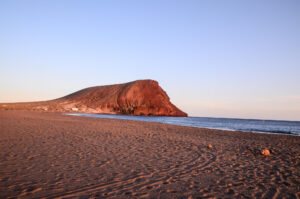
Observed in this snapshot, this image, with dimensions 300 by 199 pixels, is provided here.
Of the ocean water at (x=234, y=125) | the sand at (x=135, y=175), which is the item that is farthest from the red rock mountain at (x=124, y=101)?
the sand at (x=135, y=175)

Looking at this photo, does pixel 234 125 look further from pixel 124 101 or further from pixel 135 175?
pixel 124 101

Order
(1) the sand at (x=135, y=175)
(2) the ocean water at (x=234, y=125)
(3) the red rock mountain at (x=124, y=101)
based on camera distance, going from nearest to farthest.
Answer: (1) the sand at (x=135, y=175)
(2) the ocean water at (x=234, y=125)
(3) the red rock mountain at (x=124, y=101)

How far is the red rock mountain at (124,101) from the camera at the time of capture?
82750 millimetres

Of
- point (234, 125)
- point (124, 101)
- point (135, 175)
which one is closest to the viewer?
point (135, 175)

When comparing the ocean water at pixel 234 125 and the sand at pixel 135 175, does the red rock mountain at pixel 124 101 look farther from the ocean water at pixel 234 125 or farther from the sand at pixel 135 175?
the sand at pixel 135 175

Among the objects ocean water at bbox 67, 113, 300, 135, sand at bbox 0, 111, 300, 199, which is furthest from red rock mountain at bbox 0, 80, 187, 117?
sand at bbox 0, 111, 300, 199

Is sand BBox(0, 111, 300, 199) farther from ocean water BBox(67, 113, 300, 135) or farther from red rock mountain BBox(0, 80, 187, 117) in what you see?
red rock mountain BBox(0, 80, 187, 117)

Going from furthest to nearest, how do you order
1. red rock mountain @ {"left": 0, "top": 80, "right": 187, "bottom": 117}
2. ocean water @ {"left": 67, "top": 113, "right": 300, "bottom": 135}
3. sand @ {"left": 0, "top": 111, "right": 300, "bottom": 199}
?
red rock mountain @ {"left": 0, "top": 80, "right": 187, "bottom": 117} < ocean water @ {"left": 67, "top": 113, "right": 300, "bottom": 135} < sand @ {"left": 0, "top": 111, "right": 300, "bottom": 199}

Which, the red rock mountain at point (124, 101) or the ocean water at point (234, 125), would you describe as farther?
the red rock mountain at point (124, 101)

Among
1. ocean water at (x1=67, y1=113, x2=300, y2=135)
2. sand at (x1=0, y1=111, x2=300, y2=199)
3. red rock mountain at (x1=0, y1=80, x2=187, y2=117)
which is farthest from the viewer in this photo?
red rock mountain at (x1=0, y1=80, x2=187, y2=117)

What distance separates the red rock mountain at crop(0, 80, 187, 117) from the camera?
271 ft

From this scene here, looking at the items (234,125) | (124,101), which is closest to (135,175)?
(234,125)

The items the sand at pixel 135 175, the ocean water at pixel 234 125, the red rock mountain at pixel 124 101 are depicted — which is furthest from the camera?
the red rock mountain at pixel 124 101

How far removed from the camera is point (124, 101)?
285 ft
